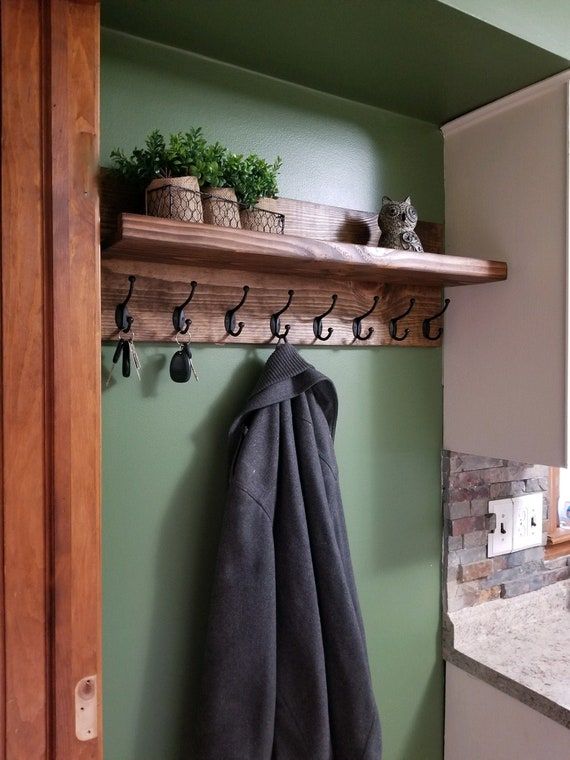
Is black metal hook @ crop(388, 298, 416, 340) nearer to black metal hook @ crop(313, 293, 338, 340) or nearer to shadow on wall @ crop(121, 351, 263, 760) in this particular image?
black metal hook @ crop(313, 293, 338, 340)

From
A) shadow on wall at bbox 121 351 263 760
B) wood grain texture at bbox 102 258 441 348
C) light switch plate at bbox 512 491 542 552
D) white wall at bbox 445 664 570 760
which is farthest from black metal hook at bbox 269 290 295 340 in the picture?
white wall at bbox 445 664 570 760

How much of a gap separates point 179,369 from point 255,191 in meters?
0.32

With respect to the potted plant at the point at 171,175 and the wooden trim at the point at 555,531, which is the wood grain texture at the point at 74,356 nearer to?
the potted plant at the point at 171,175

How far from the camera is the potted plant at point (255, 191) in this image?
974 mm

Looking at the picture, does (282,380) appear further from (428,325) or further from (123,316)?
(428,325)

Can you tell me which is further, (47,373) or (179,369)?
(179,369)

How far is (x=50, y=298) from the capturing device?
2.35ft

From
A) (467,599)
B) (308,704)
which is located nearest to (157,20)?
(308,704)

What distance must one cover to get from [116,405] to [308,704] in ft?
1.95

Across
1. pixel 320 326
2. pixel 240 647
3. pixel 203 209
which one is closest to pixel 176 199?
pixel 203 209

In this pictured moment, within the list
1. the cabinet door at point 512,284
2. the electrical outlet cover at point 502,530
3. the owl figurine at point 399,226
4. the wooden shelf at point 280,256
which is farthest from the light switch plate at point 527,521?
the owl figurine at point 399,226

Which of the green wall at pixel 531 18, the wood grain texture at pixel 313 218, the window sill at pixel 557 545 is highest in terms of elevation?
the green wall at pixel 531 18

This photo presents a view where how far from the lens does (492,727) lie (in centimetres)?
129

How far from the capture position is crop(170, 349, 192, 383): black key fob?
3.32 ft
